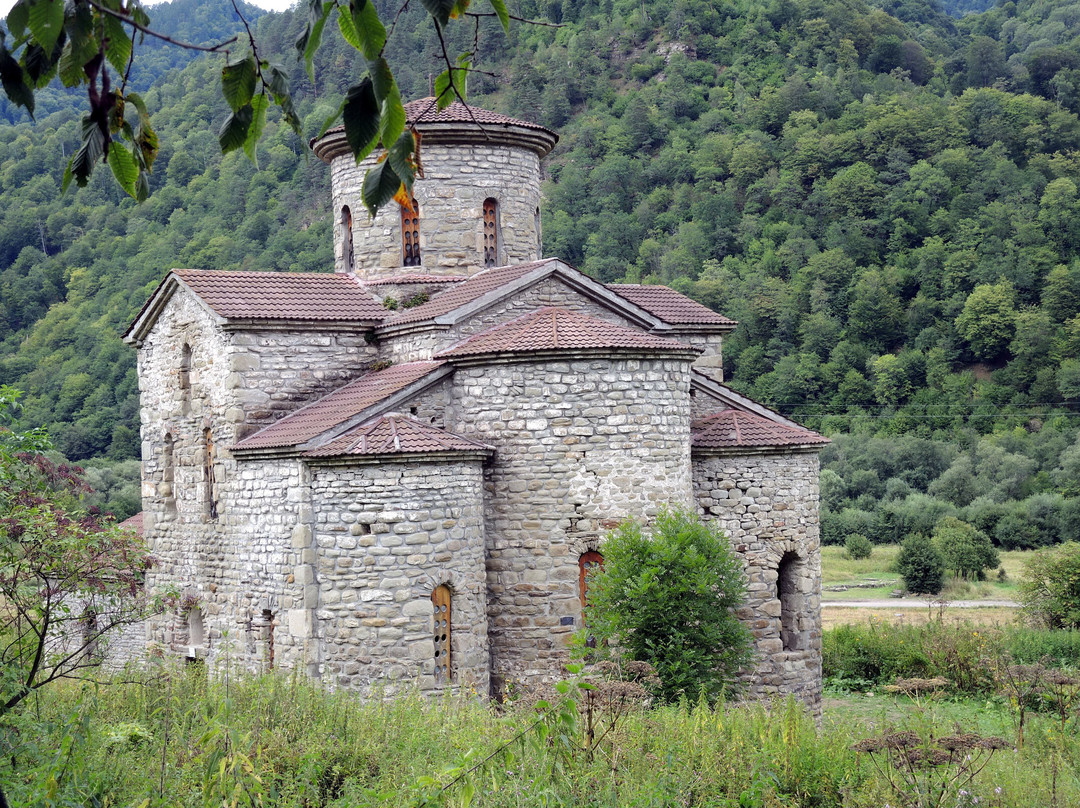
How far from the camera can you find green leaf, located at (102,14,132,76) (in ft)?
10.8

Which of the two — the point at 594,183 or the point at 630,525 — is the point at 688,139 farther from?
the point at 630,525

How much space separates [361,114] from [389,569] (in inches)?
366

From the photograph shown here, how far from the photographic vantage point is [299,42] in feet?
11.0

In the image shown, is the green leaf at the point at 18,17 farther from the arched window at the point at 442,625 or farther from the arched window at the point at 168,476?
the arched window at the point at 168,476

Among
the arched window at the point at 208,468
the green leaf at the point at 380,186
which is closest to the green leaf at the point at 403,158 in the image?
the green leaf at the point at 380,186

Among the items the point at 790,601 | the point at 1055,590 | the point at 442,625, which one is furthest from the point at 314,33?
the point at 1055,590

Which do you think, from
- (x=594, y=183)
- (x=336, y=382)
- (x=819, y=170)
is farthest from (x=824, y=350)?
(x=336, y=382)

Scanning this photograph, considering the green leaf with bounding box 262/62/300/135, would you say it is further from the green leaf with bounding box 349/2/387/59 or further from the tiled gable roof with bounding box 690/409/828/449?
the tiled gable roof with bounding box 690/409/828/449

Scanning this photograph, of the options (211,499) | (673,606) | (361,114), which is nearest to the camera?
(361,114)

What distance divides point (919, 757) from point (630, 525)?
6.11 m

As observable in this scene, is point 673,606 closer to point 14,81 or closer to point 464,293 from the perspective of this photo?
→ point 464,293

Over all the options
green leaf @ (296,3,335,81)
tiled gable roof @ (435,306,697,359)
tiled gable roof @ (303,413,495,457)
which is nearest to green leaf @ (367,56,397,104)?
green leaf @ (296,3,335,81)

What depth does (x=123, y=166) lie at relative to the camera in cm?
341

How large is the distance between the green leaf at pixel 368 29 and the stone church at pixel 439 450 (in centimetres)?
789
